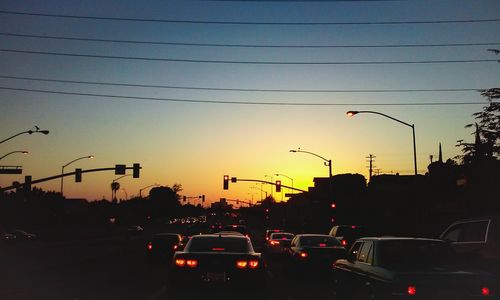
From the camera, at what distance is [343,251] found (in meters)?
17.2

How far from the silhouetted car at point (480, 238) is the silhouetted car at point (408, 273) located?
3016 millimetres

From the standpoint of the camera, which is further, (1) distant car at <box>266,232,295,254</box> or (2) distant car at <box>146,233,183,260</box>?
(1) distant car at <box>266,232,295,254</box>

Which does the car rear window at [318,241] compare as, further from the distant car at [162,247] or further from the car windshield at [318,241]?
the distant car at [162,247]

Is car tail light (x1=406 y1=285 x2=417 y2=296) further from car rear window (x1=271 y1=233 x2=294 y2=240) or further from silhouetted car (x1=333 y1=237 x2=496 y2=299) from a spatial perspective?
car rear window (x1=271 y1=233 x2=294 y2=240)

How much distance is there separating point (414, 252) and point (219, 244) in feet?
13.3

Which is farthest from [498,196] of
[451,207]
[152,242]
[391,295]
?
[391,295]

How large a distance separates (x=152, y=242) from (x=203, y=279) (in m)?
17.5

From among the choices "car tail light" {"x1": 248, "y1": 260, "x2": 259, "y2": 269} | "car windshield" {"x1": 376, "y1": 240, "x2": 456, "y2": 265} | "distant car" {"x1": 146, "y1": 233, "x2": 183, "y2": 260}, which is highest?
"car windshield" {"x1": 376, "y1": 240, "x2": 456, "y2": 265}

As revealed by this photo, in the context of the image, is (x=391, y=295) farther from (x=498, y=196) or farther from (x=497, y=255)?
(x=498, y=196)

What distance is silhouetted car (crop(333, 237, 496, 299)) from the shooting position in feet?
25.1

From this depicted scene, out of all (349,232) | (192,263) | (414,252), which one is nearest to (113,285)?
(192,263)

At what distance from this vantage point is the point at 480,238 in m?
13.6

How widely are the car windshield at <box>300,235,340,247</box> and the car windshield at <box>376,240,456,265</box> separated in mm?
9463

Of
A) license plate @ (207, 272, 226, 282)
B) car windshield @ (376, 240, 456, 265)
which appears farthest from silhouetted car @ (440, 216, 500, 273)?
license plate @ (207, 272, 226, 282)
